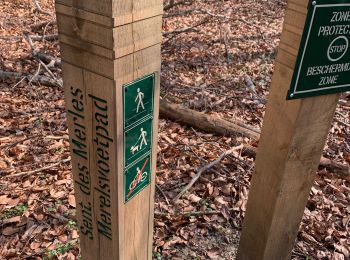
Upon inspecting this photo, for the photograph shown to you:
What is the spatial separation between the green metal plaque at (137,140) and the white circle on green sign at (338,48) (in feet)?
3.25

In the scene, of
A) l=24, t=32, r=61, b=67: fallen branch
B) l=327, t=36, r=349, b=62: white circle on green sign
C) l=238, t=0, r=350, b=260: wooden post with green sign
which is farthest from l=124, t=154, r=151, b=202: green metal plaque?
l=24, t=32, r=61, b=67: fallen branch

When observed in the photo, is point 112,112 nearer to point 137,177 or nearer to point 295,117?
point 137,177

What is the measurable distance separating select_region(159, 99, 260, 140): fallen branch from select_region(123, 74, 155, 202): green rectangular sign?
277 centimetres

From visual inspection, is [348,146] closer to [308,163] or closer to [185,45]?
[308,163]

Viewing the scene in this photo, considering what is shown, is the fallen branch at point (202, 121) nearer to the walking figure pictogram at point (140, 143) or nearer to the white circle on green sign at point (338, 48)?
the white circle on green sign at point (338, 48)

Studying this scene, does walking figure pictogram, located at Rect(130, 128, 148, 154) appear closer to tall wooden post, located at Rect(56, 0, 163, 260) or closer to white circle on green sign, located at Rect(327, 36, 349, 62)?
tall wooden post, located at Rect(56, 0, 163, 260)

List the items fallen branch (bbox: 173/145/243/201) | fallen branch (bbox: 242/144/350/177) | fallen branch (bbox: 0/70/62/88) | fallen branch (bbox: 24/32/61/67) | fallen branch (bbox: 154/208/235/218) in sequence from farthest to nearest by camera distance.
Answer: fallen branch (bbox: 24/32/61/67) < fallen branch (bbox: 0/70/62/88) < fallen branch (bbox: 242/144/350/177) < fallen branch (bbox: 173/145/243/201) < fallen branch (bbox: 154/208/235/218)

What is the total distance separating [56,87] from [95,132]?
4149mm

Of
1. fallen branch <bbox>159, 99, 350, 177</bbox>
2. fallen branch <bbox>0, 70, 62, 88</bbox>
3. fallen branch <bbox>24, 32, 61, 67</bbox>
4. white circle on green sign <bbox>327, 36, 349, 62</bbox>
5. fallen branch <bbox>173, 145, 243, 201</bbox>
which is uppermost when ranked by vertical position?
white circle on green sign <bbox>327, 36, 349, 62</bbox>

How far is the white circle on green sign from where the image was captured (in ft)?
5.87

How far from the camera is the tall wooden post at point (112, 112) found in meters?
1.33

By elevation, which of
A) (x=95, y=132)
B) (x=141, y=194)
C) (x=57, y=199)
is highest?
(x=95, y=132)

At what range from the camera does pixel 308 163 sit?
2.16 metres

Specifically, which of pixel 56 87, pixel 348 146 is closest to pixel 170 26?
pixel 56 87
